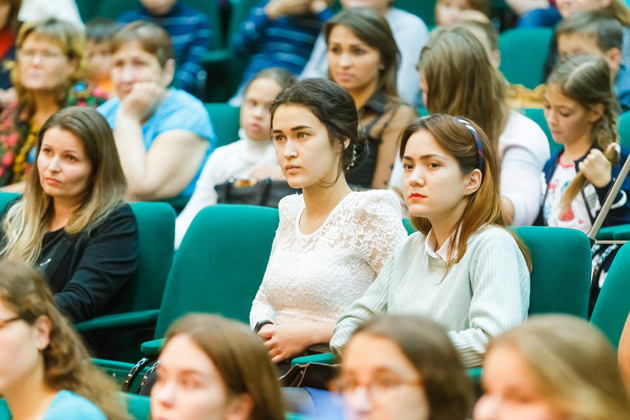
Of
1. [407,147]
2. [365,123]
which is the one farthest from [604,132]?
[407,147]

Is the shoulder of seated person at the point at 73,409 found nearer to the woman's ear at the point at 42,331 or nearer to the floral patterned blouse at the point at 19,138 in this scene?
the woman's ear at the point at 42,331

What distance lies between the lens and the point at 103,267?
230 cm

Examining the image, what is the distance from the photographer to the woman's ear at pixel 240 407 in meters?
1.14

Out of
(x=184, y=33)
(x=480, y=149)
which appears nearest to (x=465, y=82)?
(x=480, y=149)

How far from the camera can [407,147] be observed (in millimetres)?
1771

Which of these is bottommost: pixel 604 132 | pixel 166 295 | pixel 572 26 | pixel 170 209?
pixel 166 295

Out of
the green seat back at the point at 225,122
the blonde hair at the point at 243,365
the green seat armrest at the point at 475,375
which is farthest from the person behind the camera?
the green seat back at the point at 225,122

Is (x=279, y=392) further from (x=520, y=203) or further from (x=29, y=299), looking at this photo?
(x=520, y=203)

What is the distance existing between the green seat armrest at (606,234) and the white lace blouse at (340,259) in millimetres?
630

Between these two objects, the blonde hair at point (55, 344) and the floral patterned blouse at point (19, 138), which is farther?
the floral patterned blouse at point (19, 138)

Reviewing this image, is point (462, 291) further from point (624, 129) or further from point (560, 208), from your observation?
point (624, 129)

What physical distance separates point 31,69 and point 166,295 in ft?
4.56

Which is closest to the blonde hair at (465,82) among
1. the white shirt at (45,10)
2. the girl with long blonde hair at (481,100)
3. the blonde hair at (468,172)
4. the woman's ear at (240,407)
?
the girl with long blonde hair at (481,100)

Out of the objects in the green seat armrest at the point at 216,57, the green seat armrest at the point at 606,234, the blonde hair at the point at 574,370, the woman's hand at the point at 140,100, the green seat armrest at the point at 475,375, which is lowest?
the green seat armrest at the point at 475,375
